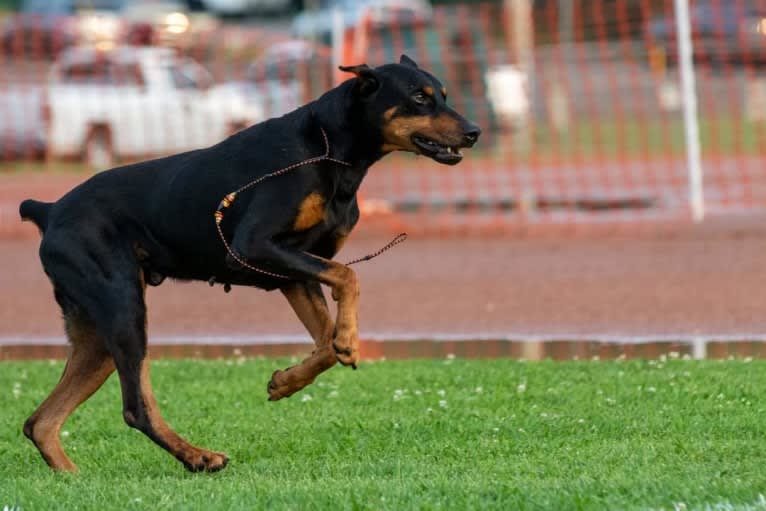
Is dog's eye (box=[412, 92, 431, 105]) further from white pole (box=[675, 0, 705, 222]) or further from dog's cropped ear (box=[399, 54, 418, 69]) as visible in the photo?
white pole (box=[675, 0, 705, 222])

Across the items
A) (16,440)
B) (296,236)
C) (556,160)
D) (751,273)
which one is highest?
(296,236)

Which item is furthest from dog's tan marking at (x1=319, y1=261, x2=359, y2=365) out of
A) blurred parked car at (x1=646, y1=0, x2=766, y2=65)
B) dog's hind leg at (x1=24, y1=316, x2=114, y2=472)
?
blurred parked car at (x1=646, y1=0, x2=766, y2=65)

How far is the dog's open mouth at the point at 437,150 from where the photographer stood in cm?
693

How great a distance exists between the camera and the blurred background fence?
65.9ft

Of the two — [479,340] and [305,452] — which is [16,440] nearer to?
[305,452]

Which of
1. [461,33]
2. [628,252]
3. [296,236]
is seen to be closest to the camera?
[296,236]

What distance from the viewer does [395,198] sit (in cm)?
1931

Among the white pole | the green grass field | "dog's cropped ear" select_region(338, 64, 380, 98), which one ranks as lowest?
the white pole

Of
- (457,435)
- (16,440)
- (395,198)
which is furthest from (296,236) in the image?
(395,198)

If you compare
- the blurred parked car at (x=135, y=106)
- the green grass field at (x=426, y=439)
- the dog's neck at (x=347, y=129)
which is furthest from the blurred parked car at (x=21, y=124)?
the dog's neck at (x=347, y=129)

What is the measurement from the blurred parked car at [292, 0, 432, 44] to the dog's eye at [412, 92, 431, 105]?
504 inches

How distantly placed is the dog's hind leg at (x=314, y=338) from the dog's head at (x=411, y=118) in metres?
0.72

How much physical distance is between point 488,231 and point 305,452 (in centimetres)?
967

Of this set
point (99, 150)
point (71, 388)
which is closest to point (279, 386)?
point (71, 388)
